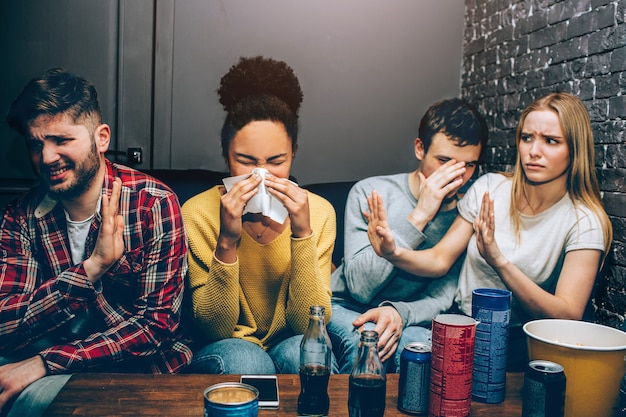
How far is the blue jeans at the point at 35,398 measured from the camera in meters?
1.42

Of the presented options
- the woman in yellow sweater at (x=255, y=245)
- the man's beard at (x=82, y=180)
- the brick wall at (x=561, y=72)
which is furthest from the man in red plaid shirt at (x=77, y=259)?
the brick wall at (x=561, y=72)

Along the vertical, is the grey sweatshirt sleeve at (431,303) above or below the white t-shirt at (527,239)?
below

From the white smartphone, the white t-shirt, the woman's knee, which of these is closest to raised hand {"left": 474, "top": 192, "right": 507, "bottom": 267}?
the white t-shirt

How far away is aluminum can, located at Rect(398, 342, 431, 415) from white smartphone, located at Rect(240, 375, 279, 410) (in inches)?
10.4

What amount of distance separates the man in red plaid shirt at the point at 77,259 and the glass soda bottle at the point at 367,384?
634mm

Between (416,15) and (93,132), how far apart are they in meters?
1.06

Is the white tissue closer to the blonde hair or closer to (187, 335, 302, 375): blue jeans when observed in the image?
(187, 335, 302, 375): blue jeans

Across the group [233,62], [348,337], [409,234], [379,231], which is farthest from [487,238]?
[233,62]

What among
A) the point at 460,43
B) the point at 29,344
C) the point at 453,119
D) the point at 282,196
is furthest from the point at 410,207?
the point at 29,344

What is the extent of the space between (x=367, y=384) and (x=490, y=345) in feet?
1.10

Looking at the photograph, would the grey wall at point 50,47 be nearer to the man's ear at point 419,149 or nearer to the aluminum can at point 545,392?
the man's ear at point 419,149

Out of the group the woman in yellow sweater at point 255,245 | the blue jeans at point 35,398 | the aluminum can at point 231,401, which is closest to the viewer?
the aluminum can at point 231,401

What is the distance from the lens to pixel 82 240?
5.07ft

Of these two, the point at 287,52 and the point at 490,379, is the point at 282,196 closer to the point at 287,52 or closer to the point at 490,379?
the point at 287,52
